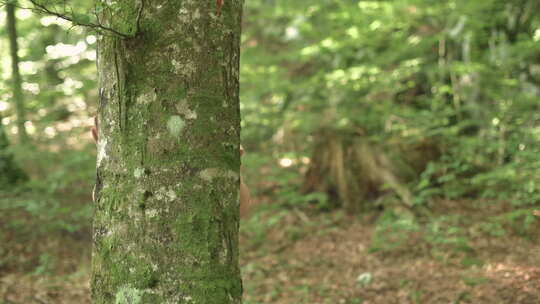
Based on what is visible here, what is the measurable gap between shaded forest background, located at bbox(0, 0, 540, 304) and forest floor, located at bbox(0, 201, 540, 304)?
0.08ft

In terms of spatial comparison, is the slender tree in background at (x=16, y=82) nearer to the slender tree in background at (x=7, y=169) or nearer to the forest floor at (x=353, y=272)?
the slender tree in background at (x=7, y=169)

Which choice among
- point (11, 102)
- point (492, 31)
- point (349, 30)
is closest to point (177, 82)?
point (11, 102)

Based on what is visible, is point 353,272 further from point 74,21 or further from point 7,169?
point 7,169

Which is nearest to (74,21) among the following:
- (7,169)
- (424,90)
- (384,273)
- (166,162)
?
(166,162)

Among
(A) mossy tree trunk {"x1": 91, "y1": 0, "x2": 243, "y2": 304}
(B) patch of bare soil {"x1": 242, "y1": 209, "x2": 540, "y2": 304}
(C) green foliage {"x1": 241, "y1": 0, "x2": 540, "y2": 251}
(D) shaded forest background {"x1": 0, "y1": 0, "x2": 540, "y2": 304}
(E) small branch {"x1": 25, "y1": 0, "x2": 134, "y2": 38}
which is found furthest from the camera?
(C) green foliage {"x1": 241, "y1": 0, "x2": 540, "y2": 251}

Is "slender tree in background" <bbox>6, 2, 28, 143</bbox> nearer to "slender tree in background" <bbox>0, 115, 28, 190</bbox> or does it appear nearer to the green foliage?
"slender tree in background" <bbox>0, 115, 28, 190</bbox>

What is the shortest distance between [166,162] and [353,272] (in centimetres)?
402

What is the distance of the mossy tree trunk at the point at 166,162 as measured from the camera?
1867 mm

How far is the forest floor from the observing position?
14.5 feet

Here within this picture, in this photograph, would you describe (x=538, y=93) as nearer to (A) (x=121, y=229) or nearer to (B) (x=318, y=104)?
(B) (x=318, y=104)

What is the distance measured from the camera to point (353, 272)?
214 inches

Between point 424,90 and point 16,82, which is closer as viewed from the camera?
point 16,82

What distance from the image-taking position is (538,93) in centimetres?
768

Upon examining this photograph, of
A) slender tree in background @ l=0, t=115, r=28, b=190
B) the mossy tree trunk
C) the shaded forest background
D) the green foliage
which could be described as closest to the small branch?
the mossy tree trunk
